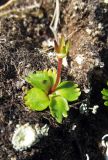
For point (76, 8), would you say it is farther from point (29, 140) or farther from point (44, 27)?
point (29, 140)

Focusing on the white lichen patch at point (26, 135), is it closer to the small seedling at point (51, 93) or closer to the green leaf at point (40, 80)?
the small seedling at point (51, 93)

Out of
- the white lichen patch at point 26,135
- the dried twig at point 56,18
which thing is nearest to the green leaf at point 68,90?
the white lichen patch at point 26,135

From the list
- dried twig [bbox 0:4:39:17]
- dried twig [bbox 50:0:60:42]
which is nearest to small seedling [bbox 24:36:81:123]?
dried twig [bbox 50:0:60:42]

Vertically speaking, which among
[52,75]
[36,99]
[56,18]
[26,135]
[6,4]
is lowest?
[26,135]

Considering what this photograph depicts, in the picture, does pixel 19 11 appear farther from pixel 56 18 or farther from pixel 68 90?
pixel 68 90

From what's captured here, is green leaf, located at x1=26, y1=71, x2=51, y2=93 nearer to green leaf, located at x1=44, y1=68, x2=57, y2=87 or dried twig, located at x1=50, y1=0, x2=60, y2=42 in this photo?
green leaf, located at x1=44, y1=68, x2=57, y2=87

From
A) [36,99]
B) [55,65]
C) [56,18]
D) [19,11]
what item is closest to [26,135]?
[36,99]
